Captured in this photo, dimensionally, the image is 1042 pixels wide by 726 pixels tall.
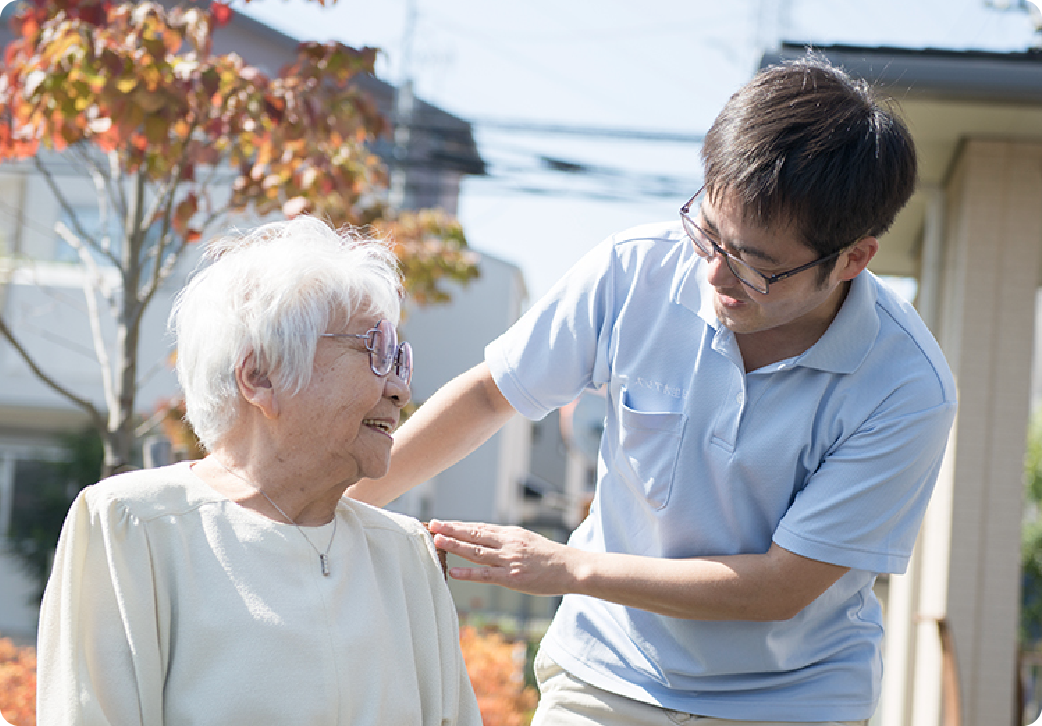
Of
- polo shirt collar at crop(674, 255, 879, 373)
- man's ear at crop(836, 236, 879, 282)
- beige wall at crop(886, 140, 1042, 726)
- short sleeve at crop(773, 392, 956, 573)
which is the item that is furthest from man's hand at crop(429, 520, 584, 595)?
beige wall at crop(886, 140, 1042, 726)

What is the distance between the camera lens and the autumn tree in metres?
3.45

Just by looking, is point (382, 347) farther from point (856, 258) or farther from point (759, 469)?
point (856, 258)

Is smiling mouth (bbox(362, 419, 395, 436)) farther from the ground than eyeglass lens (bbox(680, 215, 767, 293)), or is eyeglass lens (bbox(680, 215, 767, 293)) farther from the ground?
eyeglass lens (bbox(680, 215, 767, 293))

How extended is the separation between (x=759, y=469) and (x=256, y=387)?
0.97m

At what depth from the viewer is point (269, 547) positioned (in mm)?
1920

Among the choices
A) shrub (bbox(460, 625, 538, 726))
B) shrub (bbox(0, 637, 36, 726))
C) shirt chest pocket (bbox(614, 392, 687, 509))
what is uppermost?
shirt chest pocket (bbox(614, 392, 687, 509))

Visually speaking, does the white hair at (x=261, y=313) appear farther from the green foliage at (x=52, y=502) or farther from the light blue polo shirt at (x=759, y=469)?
the green foliage at (x=52, y=502)

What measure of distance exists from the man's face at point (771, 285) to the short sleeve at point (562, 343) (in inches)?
11.0

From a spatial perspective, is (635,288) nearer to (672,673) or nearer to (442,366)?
(672,673)

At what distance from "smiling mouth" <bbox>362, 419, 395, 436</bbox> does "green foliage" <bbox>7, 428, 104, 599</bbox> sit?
14.3 meters

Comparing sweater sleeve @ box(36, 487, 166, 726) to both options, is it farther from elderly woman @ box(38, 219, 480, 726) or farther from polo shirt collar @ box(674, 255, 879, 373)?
polo shirt collar @ box(674, 255, 879, 373)

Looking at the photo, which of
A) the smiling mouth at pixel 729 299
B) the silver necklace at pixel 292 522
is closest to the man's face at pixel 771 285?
the smiling mouth at pixel 729 299

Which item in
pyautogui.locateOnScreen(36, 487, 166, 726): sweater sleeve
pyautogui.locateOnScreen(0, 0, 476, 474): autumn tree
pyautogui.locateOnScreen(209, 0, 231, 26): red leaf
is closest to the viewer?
pyautogui.locateOnScreen(36, 487, 166, 726): sweater sleeve


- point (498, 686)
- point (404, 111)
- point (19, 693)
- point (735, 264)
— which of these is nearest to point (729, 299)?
point (735, 264)
